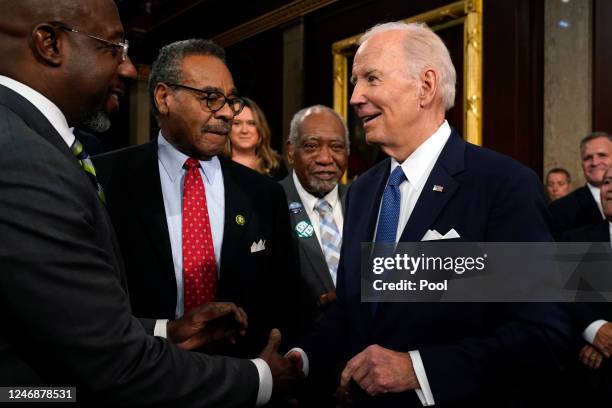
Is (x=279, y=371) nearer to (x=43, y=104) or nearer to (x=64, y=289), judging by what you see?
(x=64, y=289)

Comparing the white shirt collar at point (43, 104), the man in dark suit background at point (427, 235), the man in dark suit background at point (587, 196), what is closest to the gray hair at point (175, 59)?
the man in dark suit background at point (427, 235)

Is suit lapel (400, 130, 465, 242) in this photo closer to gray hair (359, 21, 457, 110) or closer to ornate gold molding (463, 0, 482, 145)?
gray hair (359, 21, 457, 110)

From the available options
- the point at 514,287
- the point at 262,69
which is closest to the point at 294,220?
the point at 514,287

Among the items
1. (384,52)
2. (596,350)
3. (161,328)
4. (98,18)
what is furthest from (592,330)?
(98,18)

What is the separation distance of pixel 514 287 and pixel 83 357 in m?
1.14

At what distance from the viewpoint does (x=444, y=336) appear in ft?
5.53

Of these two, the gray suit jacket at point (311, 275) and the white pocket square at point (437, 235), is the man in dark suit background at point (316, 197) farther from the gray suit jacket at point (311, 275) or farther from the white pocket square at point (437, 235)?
the white pocket square at point (437, 235)

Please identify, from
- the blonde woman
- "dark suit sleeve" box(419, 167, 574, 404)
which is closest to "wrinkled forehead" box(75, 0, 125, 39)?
"dark suit sleeve" box(419, 167, 574, 404)

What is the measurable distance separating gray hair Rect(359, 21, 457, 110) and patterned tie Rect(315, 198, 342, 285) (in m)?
1.25

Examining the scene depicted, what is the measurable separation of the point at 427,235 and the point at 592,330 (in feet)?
8.13

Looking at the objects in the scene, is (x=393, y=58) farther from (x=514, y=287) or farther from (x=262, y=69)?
(x=262, y=69)

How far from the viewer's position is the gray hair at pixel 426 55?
1.93 metres

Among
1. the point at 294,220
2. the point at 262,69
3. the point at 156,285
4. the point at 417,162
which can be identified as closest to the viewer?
the point at 417,162

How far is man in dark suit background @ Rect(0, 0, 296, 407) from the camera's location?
3.52 ft
